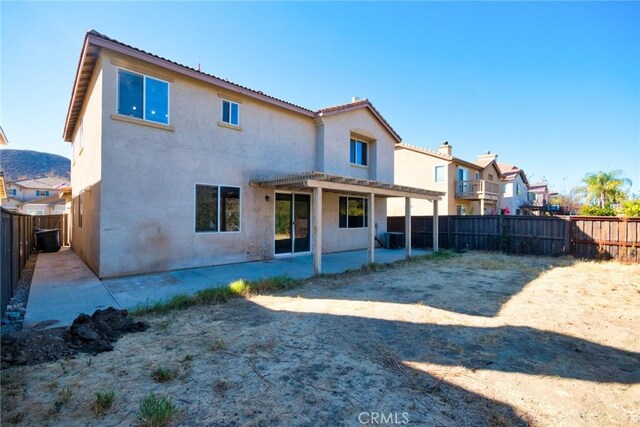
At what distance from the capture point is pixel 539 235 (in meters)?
13.9

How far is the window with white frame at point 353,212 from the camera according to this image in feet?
47.2

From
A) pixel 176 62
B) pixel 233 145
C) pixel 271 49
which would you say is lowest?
pixel 233 145

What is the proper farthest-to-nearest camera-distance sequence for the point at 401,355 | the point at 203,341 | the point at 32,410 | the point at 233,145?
1. the point at 233,145
2. the point at 203,341
3. the point at 401,355
4. the point at 32,410

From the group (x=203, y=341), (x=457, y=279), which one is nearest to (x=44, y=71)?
(x=203, y=341)

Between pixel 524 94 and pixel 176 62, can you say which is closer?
pixel 176 62

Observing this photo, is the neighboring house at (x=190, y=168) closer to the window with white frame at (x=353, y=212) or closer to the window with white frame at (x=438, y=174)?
the window with white frame at (x=353, y=212)

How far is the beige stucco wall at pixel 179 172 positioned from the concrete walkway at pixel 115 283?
0.58 meters

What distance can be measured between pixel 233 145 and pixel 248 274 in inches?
178

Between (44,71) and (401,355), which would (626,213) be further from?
(44,71)

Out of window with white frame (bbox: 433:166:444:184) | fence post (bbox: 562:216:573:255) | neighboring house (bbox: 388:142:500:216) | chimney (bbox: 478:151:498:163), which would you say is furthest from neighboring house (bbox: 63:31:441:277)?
chimney (bbox: 478:151:498:163)

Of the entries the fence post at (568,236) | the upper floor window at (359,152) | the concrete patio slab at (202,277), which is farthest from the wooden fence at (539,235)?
the concrete patio slab at (202,277)

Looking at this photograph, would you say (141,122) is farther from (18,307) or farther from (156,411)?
(156,411)

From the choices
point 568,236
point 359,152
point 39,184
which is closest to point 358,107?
point 359,152

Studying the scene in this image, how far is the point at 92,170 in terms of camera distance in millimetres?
9094
